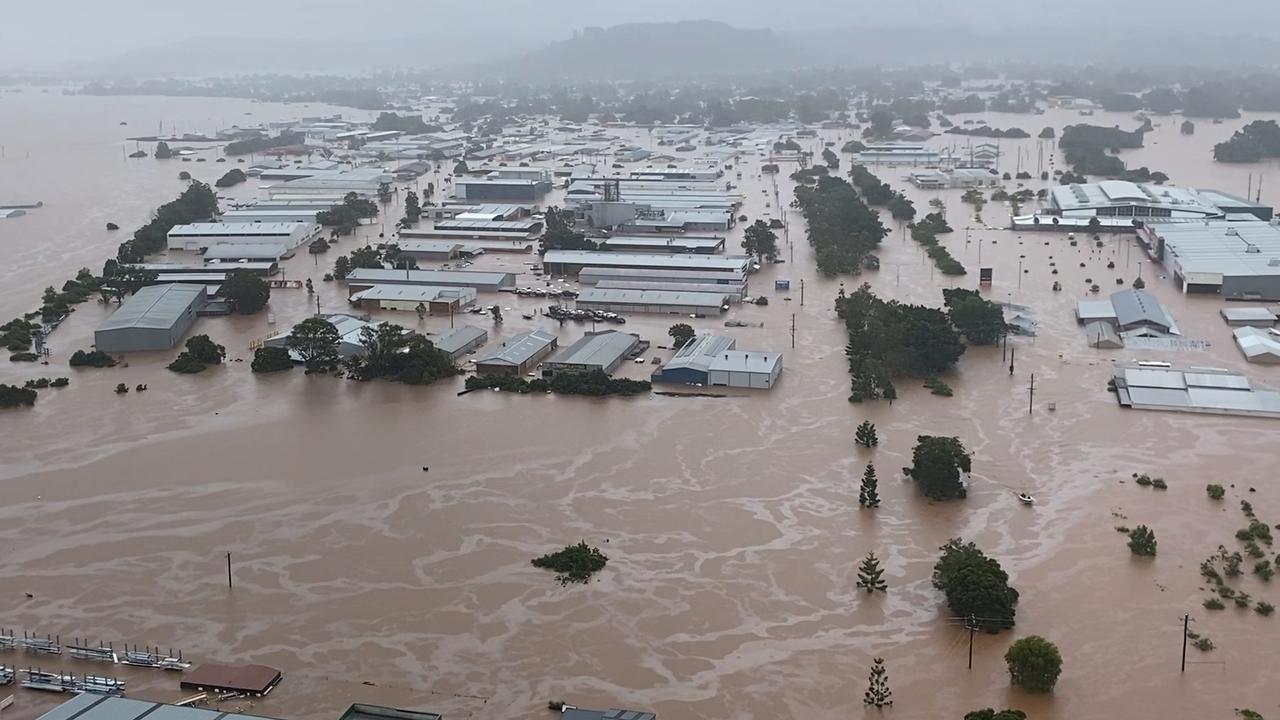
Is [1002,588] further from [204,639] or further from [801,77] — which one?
[801,77]

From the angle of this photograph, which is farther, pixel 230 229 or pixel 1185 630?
pixel 230 229

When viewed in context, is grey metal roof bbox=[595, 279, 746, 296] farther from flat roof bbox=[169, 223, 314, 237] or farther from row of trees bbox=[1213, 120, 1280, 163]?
row of trees bbox=[1213, 120, 1280, 163]

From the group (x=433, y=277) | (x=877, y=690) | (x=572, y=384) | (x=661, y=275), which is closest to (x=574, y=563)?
(x=877, y=690)

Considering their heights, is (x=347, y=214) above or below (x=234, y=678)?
above

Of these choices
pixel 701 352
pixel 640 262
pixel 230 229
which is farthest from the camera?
pixel 230 229

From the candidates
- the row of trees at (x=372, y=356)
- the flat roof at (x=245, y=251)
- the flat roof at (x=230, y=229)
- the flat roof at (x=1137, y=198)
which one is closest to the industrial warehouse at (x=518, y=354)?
the row of trees at (x=372, y=356)

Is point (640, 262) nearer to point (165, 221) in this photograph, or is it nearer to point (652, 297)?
point (652, 297)
